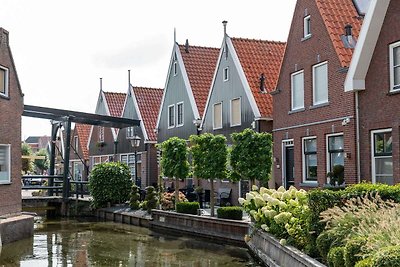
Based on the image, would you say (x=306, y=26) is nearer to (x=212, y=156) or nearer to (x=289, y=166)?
(x=289, y=166)

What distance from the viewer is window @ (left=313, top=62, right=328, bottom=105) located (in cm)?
1836

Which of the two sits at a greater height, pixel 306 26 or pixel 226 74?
pixel 306 26

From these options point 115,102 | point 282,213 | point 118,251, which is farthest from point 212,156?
point 115,102

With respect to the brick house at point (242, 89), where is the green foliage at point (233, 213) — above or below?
Answer: below

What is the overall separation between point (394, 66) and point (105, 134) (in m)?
29.1

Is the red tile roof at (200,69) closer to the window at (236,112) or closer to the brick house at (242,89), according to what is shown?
the brick house at (242,89)

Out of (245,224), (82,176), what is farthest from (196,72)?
(82,176)

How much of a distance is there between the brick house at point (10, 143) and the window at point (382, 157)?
11.3 metres

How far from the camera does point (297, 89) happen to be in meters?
20.2

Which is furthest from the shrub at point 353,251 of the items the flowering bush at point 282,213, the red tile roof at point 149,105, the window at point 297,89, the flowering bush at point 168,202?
the red tile roof at point 149,105

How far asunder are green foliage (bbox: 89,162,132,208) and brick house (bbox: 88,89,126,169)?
12.3m

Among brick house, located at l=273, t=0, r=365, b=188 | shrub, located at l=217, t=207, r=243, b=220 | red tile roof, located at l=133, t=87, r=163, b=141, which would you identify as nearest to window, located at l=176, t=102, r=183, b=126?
red tile roof, located at l=133, t=87, r=163, b=141

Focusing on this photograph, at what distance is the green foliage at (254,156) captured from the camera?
17516 millimetres

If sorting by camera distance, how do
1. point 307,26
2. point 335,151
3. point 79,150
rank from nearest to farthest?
point 335,151, point 307,26, point 79,150
